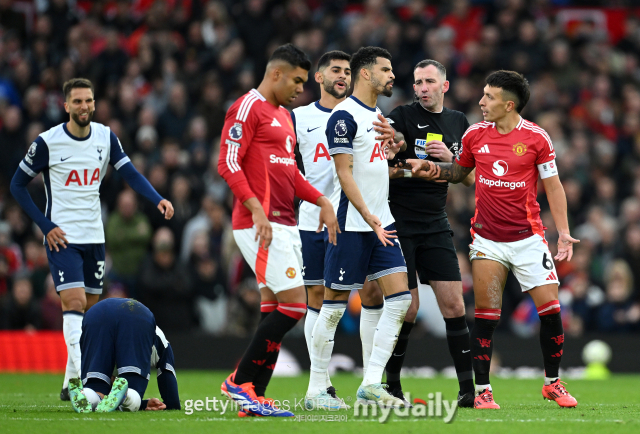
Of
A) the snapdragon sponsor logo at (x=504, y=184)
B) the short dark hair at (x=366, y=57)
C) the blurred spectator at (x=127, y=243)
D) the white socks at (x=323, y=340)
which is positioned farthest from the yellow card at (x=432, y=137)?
the blurred spectator at (x=127, y=243)

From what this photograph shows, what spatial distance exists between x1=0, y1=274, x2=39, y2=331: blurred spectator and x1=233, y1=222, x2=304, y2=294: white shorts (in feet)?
25.4

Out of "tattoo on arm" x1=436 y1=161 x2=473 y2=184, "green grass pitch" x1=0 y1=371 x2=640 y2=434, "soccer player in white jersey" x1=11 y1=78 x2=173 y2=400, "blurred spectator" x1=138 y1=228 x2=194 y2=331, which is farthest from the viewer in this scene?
"blurred spectator" x1=138 y1=228 x2=194 y2=331

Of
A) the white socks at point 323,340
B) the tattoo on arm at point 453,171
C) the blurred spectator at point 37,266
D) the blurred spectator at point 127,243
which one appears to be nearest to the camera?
the white socks at point 323,340

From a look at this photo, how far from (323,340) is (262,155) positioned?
5.61 ft

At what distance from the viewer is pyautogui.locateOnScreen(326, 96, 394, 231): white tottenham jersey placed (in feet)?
23.5

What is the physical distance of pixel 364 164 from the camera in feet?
23.8

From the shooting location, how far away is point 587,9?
20906 mm

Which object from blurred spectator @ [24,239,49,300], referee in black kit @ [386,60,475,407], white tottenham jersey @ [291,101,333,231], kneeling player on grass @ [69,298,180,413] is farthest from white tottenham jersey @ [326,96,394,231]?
blurred spectator @ [24,239,49,300]

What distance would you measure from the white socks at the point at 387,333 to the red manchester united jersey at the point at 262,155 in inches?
44.2

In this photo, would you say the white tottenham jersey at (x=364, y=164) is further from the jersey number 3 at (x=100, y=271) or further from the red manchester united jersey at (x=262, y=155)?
the jersey number 3 at (x=100, y=271)

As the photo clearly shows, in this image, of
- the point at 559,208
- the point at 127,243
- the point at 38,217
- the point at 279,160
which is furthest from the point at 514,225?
the point at 127,243

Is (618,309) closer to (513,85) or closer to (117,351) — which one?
(513,85)

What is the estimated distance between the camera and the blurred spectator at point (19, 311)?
13.2 meters
